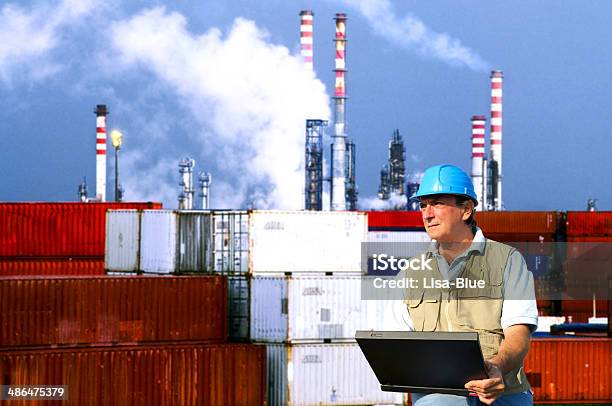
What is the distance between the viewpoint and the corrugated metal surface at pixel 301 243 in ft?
95.7

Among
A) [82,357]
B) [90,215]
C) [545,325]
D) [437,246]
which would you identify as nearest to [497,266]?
[437,246]

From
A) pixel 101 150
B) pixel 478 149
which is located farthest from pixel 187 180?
pixel 478 149

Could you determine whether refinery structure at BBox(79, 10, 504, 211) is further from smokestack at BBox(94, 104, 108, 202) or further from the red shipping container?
the red shipping container

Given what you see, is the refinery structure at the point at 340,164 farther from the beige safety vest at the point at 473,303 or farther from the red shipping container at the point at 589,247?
the beige safety vest at the point at 473,303

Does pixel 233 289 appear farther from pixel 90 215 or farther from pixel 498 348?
pixel 498 348

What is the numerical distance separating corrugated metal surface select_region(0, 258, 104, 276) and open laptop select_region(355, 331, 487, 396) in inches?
1228

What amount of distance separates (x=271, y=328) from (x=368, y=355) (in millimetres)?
22760

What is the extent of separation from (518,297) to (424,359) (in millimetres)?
660

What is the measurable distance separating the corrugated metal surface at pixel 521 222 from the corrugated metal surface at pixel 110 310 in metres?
23.2

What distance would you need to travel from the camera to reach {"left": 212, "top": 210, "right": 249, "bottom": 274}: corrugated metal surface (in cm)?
2930

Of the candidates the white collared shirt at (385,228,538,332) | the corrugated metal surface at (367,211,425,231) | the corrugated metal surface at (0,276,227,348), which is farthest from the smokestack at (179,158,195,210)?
the white collared shirt at (385,228,538,332)

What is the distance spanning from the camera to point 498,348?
20.6ft

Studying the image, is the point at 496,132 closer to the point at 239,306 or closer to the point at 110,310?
the point at 239,306

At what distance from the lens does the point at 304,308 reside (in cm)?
2838
